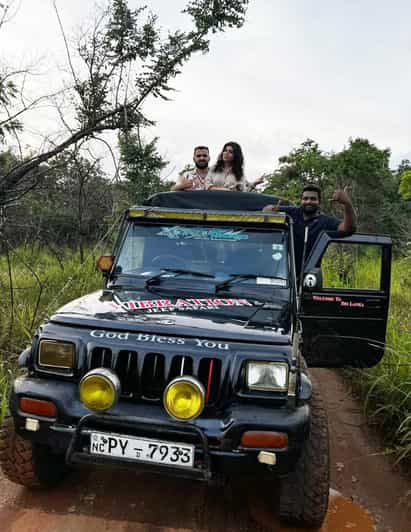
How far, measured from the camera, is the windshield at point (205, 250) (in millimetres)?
3104

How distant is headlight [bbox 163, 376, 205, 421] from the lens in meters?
2.02

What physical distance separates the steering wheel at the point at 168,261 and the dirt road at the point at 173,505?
1362 mm

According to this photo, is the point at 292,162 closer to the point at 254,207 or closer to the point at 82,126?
the point at 82,126

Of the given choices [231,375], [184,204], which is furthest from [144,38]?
[231,375]

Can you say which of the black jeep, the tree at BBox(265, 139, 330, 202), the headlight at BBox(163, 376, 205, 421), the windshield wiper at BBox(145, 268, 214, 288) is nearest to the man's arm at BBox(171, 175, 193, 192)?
the windshield wiper at BBox(145, 268, 214, 288)

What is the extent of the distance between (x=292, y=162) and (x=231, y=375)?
16393 mm

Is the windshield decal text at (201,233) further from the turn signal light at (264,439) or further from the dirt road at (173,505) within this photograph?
the dirt road at (173,505)

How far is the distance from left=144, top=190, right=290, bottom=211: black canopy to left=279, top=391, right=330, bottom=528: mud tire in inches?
81.8

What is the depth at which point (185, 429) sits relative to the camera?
79.8 inches

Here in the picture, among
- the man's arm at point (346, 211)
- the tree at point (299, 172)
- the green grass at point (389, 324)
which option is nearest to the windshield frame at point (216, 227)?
the man's arm at point (346, 211)

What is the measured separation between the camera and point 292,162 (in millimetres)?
17547

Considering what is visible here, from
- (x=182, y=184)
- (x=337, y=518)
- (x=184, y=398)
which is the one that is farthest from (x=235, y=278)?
(x=182, y=184)

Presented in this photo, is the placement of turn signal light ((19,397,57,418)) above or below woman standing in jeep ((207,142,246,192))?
below

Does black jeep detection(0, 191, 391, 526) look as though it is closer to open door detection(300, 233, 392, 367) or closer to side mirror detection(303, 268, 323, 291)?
side mirror detection(303, 268, 323, 291)
